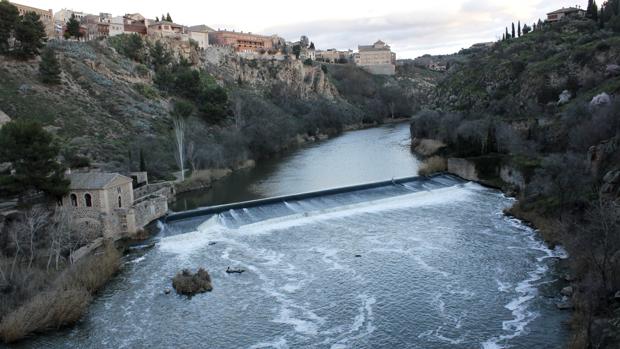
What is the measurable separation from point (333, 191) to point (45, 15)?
69.0m

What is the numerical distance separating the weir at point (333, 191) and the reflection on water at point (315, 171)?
10.7ft

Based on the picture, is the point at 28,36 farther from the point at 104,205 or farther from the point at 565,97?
the point at 565,97

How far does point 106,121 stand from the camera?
5422 cm

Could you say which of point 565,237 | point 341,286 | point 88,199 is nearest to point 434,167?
point 565,237

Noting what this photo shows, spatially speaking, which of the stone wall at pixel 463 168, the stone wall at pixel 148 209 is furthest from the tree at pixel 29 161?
the stone wall at pixel 463 168

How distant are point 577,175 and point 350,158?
1224 inches

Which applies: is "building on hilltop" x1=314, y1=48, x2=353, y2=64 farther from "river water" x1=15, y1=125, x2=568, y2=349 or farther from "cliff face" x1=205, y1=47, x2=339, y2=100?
"river water" x1=15, y1=125, x2=568, y2=349

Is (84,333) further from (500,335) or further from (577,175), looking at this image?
(577,175)

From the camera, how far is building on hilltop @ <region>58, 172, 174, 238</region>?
98.0ft

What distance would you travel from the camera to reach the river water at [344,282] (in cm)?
1905

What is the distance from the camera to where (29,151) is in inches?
1123

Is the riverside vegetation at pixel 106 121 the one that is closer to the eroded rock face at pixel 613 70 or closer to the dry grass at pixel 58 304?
the dry grass at pixel 58 304

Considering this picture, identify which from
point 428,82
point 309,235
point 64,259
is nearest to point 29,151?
point 64,259

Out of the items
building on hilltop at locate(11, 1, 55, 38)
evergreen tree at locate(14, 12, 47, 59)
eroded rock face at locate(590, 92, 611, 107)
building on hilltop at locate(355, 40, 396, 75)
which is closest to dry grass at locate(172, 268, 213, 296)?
eroded rock face at locate(590, 92, 611, 107)
